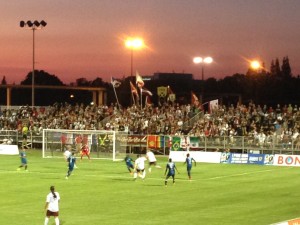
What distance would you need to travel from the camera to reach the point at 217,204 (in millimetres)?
33375

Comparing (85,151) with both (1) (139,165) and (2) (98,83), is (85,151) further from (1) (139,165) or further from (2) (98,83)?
(2) (98,83)

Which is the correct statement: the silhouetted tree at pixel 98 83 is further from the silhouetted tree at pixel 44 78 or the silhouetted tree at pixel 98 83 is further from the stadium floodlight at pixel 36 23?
the stadium floodlight at pixel 36 23

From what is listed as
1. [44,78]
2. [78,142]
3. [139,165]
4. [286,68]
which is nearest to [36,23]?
[78,142]

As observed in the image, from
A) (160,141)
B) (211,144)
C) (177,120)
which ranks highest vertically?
(177,120)

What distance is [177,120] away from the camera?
71125mm

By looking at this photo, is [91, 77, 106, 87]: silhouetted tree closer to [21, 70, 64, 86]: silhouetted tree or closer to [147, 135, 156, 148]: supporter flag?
[21, 70, 64, 86]: silhouetted tree

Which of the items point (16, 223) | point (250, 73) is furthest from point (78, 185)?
point (250, 73)

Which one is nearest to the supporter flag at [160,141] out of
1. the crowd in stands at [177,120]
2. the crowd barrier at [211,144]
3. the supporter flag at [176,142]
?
the crowd barrier at [211,144]

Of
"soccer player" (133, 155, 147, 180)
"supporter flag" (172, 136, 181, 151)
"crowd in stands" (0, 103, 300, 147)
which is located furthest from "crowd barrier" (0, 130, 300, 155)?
"soccer player" (133, 155, 147, 180)

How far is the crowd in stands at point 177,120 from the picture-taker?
64500 mm

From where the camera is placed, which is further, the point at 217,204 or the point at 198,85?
the point at 198,85

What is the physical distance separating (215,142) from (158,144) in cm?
675

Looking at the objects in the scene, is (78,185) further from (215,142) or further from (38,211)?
(215,142)

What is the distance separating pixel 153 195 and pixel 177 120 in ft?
112
